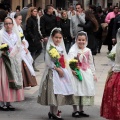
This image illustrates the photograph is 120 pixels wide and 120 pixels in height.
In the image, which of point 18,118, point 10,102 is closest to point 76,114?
point 18,118

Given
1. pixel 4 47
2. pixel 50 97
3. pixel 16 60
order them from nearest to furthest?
pixel 50 97 < pixel 4 47 < pixel 16 60

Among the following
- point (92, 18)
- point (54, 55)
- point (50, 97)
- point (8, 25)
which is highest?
point (8, 25)

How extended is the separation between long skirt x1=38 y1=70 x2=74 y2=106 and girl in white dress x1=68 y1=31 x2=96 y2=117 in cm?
19

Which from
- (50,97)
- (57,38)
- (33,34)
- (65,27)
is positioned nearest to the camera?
(50,97)

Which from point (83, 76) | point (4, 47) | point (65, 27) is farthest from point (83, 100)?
point (65, 27)

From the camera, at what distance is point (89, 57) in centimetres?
812

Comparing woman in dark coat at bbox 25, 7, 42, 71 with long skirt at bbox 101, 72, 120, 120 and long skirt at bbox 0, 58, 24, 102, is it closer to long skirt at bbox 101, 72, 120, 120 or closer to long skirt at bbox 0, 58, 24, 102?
long skirt at bbox 0, 58, 24, 102

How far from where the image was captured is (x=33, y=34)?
12859 millimetres

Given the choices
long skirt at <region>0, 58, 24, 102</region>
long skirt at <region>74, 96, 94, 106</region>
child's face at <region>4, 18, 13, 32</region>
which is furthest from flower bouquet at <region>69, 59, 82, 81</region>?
child's face at <region>4, 18, 13, 32</region>

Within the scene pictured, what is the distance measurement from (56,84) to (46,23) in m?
5.89

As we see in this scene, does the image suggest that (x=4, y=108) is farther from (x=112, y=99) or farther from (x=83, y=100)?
(x=112, y=99)

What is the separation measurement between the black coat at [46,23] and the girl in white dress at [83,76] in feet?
17.1

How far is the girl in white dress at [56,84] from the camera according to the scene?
7656 mm

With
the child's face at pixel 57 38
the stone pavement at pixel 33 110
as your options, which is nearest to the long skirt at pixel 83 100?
the stone pavement at pixel 33 110
